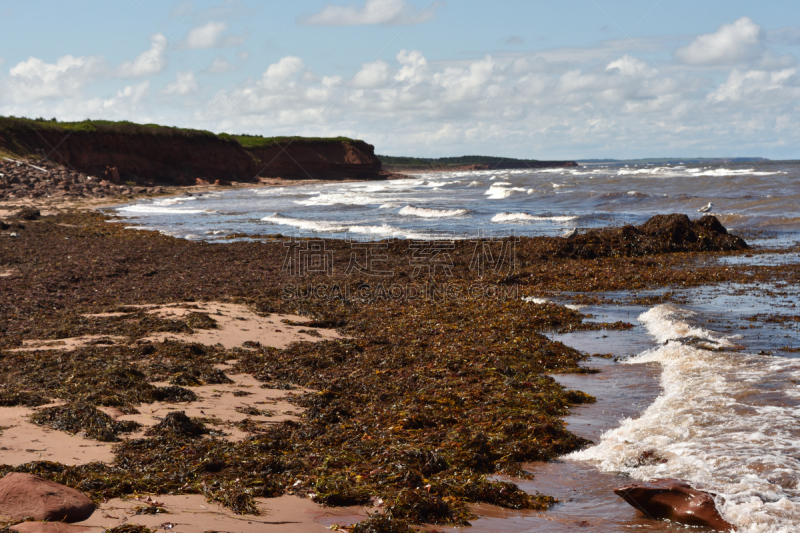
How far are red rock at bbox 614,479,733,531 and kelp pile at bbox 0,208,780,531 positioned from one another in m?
0.64

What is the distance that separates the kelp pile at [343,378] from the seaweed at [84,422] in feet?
0.16

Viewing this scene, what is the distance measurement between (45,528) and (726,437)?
5182 mm

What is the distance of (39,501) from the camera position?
3363 millimetres

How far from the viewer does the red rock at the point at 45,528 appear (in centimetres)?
315

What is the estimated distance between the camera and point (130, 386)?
6.32 meters

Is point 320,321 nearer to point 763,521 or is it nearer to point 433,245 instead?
point 763,521

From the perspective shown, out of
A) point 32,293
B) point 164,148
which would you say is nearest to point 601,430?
point 32,293

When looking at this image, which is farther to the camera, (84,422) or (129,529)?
(84,422)

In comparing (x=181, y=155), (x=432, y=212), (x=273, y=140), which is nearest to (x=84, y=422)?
(x=432, y=212)

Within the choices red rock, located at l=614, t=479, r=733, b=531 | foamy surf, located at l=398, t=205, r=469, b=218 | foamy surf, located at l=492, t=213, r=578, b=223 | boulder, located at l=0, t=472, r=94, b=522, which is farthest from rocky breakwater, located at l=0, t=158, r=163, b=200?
red rock, located at l=614, t=479, r=733, b=531

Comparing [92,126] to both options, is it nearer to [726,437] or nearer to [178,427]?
[178,427]

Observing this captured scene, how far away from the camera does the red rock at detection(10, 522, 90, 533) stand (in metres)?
3.15

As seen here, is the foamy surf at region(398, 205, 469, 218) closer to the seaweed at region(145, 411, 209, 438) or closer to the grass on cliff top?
the seaweed at region(145, 411, 209, 438)

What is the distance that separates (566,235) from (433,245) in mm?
4039
